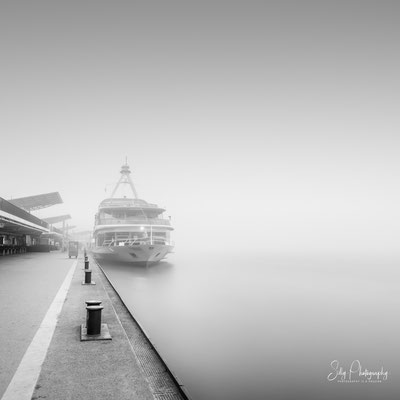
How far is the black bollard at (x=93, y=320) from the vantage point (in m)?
5.49

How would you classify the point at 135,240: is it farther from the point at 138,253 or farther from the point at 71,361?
the point at 71,361

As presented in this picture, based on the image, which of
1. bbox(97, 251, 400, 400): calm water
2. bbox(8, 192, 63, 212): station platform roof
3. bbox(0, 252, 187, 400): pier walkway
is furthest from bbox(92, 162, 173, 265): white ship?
bbox(0, 252, 187, 400): pier walkway

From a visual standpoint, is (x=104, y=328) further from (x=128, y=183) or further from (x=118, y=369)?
(x=128, y=183)

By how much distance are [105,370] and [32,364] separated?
1054mm

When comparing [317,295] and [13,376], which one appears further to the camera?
[317,295]

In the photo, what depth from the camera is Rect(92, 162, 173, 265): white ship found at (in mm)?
29016

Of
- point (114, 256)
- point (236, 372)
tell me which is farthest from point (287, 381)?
point (114, 256)

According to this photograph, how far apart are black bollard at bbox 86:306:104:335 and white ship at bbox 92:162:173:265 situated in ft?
73.8

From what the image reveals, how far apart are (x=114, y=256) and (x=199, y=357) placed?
79.9ft

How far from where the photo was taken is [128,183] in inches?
2574

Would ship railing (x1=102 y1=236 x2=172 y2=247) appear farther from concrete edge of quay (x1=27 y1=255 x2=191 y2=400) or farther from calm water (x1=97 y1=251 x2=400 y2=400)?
concrete edge of quay (x1=27 y1=255 x2=191 y2=400)

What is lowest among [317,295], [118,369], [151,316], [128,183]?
[317,295]

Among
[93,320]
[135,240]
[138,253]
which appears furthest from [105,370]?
[135,240]

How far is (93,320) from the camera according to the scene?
5.61m
